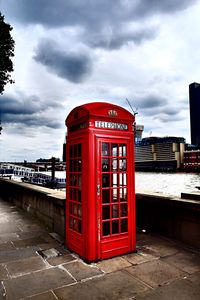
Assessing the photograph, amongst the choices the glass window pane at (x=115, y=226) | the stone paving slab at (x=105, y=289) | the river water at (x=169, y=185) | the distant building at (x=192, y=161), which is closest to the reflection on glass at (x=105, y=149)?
the glass window pane at (x=115, y=226)

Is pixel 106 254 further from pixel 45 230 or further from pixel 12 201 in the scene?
pixel 12 201

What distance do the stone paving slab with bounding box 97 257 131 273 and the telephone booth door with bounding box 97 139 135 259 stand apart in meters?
0.11

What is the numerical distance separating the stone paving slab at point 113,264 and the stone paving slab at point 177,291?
77 cm

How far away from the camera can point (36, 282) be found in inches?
125

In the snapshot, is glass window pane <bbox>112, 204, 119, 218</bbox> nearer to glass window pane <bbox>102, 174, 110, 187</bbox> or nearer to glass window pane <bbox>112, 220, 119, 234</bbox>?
glass window pane <bbox>112, 220, 119, 234</bbox>

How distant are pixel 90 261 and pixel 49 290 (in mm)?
964

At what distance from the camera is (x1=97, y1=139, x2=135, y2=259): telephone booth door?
399cm

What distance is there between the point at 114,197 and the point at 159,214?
1.46 m

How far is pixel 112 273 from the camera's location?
11.2 feet

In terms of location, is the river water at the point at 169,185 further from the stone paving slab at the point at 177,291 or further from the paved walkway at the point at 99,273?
the stone paving slab at the point at 177,291

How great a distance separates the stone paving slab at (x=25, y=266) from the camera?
352 centimetres

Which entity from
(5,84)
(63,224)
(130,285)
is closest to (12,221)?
(63,224)

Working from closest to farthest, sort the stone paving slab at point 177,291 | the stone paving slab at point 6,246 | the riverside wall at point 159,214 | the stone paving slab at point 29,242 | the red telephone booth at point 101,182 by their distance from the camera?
the stone paving slab at point 177,291 < the red telephone booth at point 101,182 < the riverside wall at point 159,214 < the stone paving slab at point 6,246 < the stone paving slab at point 29,242

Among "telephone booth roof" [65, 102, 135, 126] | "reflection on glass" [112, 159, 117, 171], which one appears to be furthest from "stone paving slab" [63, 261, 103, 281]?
"telephone booth roof" [65, 102, 135, 126]
